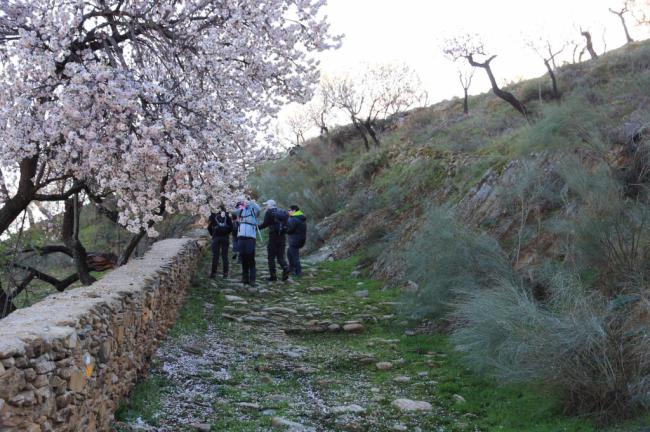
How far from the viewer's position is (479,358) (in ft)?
23.6

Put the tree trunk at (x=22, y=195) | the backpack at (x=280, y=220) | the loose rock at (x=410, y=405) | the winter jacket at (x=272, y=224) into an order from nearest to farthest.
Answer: the loose rock at (x=410, y=405), the tree trunk at (x=22, y=195), the winter jacket at (x=272, y=224), the backpack at (x=280, y=220)

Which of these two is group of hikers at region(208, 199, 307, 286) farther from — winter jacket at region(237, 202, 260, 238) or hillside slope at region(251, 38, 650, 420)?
hillside slope at region(251, 38, 650, 420)

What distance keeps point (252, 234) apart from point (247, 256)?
1.84 ft

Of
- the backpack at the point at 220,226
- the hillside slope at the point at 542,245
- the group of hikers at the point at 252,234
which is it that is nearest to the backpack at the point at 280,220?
the group of hikers at the point at 252,234

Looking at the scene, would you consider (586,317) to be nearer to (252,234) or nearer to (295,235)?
(252,234)

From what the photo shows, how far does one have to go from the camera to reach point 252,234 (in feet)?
43.6

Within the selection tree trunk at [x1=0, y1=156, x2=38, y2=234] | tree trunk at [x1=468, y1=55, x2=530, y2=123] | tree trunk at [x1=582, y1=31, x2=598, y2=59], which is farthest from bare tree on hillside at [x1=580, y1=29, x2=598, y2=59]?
tree trunk at [x1=0, y1=156, x2=38, y2=234]

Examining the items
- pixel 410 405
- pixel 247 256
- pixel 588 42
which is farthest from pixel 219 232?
pixel 588 42

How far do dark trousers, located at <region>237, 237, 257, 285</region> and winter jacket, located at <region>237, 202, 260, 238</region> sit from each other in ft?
0.37

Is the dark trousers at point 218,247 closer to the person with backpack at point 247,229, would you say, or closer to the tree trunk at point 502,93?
the person with backpack at point 247,229

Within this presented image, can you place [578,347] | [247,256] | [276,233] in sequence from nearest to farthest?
[578,347] → [247,256] → [276,233]

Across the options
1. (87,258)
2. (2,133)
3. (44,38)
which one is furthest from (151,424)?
(87,258)

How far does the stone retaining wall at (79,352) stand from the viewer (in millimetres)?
3713

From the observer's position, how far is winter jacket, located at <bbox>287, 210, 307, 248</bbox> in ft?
50.2
